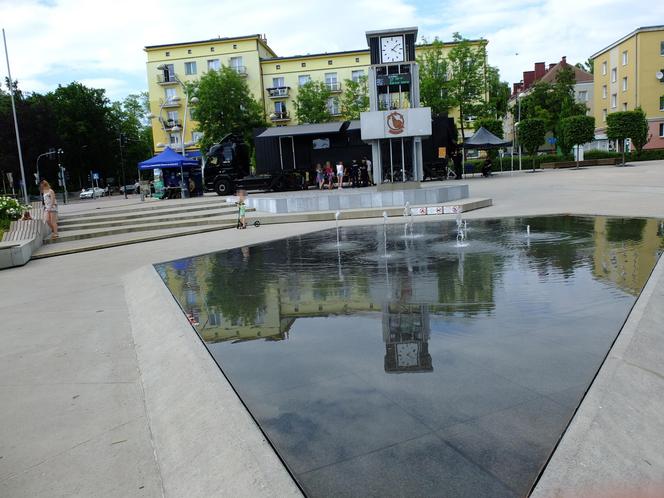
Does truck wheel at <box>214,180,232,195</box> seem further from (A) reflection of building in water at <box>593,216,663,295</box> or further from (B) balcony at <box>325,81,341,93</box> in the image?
(B) balcony at <box>325,81,341,93</box>

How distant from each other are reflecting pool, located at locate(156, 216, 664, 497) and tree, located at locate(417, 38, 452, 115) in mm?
44229

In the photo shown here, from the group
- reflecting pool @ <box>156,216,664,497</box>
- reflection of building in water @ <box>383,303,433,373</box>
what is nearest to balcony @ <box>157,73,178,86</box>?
reflecting pool @ <box>156,216,664,497</box>

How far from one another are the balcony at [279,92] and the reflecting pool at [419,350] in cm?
6173

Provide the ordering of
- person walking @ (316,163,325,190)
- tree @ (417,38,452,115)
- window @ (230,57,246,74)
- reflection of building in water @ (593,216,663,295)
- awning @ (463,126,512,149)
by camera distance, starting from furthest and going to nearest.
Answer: window @ (230,57,246,74) → tree @ (417,38,452,115) → awning @ (463,126,512,149) → person walking @ (316,163,325,190) → reflection of building in water @ (593,216,663,295)

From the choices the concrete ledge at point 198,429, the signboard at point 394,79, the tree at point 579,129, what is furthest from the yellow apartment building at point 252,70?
the concrete ledge at point 198,429

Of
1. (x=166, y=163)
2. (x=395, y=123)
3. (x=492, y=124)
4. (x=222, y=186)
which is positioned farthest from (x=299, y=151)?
(x=492, y=124)

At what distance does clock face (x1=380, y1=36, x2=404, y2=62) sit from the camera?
75.8 feet

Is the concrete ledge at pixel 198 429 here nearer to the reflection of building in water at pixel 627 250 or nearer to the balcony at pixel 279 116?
the reflection of building in water at pixel 627 250

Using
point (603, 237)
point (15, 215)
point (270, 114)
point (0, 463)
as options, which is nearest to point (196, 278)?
point (0, 463)

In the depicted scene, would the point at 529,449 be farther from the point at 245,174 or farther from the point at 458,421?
the point at 245,174

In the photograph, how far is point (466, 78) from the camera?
52.1m

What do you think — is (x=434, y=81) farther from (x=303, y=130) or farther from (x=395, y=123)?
(x=395, y=123)

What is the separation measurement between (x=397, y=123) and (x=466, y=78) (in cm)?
3339

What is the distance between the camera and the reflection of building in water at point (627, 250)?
7.11 metres
